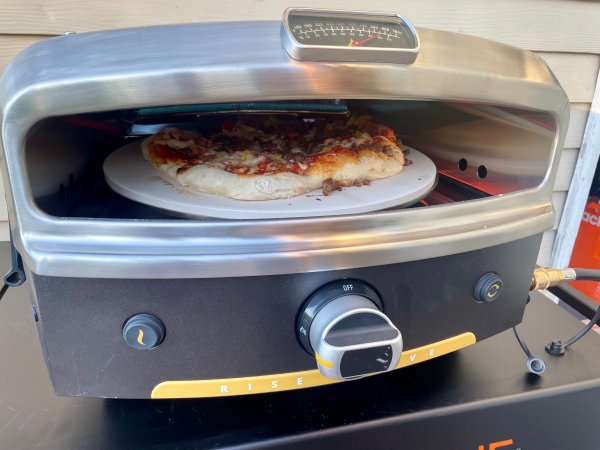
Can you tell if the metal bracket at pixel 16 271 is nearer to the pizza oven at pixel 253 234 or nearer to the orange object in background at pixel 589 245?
the pizza oven at pixel 253 234

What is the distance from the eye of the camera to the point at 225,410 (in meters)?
0.55

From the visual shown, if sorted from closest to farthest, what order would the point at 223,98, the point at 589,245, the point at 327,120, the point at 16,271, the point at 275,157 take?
the point at 223,98 → the point at 16,271 → the point at 275,157 → the point at 327,120 → the point at 589,245

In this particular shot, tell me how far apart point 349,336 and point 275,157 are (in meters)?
0.32

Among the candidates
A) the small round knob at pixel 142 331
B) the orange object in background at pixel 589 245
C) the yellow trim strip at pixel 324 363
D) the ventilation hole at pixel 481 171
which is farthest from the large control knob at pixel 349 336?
the orange object in background at pixel 589 245

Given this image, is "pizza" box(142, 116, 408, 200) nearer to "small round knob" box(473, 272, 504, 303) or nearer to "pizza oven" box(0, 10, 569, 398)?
"pizza oven" box(0, 10, 569, 398)

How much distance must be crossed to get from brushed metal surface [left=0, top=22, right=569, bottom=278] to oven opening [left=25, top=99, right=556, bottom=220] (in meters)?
0.04

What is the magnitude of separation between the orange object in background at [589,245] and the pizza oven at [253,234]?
113 cm

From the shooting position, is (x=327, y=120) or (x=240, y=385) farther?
(x=327, y=120)

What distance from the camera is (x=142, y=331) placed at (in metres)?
0.45

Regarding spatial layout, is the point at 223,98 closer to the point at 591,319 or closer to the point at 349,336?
the point at 349,336

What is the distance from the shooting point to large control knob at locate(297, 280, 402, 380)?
43cm

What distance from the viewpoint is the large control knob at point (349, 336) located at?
0.43 meters

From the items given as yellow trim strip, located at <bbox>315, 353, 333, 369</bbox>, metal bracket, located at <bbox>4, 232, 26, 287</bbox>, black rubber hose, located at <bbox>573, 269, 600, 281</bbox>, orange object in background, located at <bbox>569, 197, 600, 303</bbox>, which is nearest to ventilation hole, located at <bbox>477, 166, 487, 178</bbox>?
black rubber hose, located at <bbox>573, 269, 600, 281</bbox>

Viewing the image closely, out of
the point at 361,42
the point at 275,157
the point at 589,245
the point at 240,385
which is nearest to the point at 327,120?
the point at 275,157
